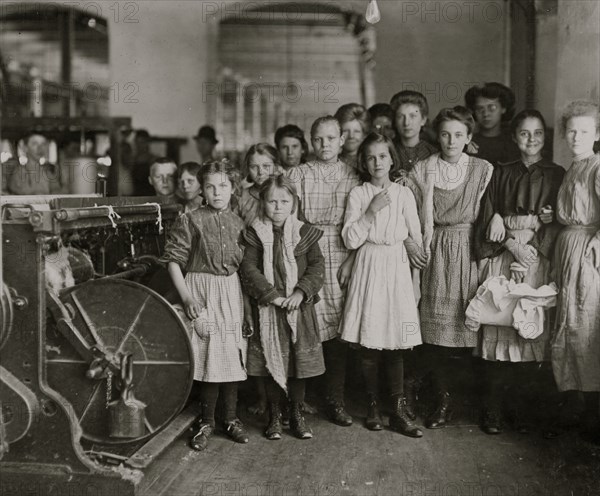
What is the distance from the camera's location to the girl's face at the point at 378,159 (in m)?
3.35

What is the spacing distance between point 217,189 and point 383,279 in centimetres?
90

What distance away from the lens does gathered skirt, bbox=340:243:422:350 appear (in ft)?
10.9

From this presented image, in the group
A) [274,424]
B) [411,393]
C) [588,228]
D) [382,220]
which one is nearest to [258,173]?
[382,220]

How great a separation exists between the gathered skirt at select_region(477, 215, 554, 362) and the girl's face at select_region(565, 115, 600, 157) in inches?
14.7

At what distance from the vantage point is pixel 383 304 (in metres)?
3.33

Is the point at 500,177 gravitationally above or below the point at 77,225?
above

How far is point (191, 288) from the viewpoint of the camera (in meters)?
3.19

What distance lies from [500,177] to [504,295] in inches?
23.2

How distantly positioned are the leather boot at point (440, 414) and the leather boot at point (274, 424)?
2.45ft

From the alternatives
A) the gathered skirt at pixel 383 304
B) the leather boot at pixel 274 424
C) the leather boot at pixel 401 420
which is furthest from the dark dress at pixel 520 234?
the leather boot at pixel 274 424

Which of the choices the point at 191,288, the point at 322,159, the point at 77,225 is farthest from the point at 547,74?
the point at 77,225

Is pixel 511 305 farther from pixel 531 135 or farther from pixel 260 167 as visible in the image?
pixel 260 167

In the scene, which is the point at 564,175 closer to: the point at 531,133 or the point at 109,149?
the point at 531,133

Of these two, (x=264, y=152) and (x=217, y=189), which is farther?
(x=264, y=152)
